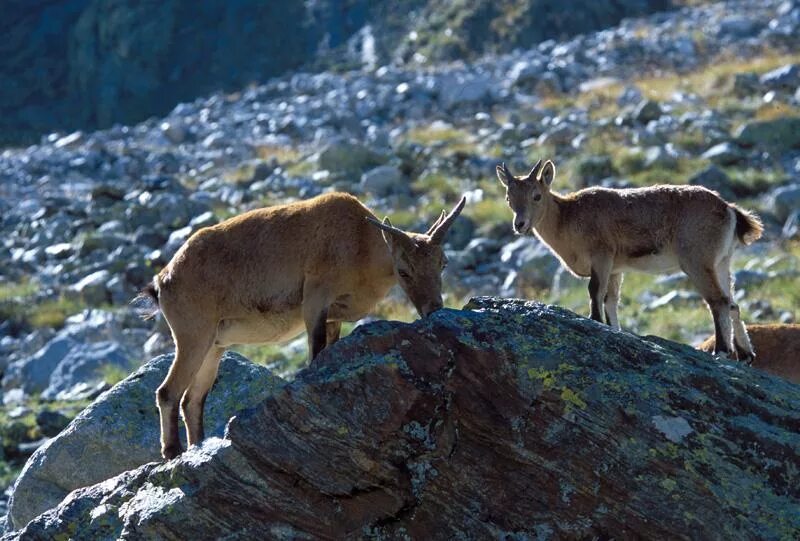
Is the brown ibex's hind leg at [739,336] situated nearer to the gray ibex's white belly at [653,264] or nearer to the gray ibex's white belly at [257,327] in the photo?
the gray ibex's white belly at [653,264]

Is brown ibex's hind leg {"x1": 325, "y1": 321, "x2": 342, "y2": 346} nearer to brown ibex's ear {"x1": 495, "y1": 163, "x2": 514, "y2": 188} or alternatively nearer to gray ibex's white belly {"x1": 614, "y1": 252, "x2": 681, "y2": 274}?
gray ibex's white belly {"x1": 614, "y1": 252, "x2": 681, "y2": 274}

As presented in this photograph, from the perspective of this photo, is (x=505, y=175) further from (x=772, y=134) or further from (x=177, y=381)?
(x=772, y=134)

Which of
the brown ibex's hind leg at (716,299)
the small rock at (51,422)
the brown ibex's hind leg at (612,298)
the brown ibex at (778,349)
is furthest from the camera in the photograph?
the small rock at (51,422)

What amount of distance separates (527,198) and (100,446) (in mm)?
4586

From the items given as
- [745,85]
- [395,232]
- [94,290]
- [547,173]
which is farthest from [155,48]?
[395,232]

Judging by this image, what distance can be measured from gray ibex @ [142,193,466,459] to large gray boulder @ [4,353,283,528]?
0.56 meters

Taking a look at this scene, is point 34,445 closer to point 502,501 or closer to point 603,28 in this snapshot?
point 502,501

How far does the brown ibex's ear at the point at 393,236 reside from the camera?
934 cm

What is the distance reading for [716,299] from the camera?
35.7 feet

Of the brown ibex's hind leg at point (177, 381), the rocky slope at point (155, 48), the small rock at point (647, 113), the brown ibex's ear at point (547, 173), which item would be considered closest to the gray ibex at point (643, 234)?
the brown ibex's ear at point (547, 173)

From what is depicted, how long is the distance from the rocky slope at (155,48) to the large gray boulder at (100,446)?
44950 mm

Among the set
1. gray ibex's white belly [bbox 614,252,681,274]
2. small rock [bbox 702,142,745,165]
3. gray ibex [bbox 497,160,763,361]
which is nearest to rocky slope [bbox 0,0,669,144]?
small rock [bbox 702,142,745,165]

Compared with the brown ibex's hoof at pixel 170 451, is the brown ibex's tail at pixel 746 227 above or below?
above

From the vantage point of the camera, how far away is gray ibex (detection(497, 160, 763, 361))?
11.1 m
